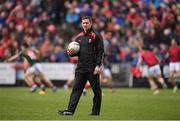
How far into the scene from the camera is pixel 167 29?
33.7 m

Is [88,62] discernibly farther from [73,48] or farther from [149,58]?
[149,58]

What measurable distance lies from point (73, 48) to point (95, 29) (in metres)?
18.7

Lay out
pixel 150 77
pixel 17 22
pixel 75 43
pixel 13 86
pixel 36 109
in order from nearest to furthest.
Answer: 1. pixel 75 43
2. pixel 36 109
3. pixel 150 77
4. pixel 13 86
5. pixel 17 22

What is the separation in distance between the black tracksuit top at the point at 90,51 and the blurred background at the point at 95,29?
53.9 feet

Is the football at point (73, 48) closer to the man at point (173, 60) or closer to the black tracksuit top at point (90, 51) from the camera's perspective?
the black tracksuit top at point (90, 51)

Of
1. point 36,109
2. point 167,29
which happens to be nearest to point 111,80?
point 167,29

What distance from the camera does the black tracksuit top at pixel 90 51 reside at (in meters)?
15.9

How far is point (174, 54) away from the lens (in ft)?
105

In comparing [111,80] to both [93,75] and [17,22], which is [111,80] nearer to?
[17,22]

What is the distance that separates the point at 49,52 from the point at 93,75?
59.5 ft

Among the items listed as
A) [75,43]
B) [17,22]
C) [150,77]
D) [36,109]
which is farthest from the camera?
[17,22]

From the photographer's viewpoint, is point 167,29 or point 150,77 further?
point 167,29

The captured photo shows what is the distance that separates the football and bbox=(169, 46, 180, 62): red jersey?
16.2 meters

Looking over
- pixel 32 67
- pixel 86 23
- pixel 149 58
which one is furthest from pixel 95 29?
pixel 86 23
